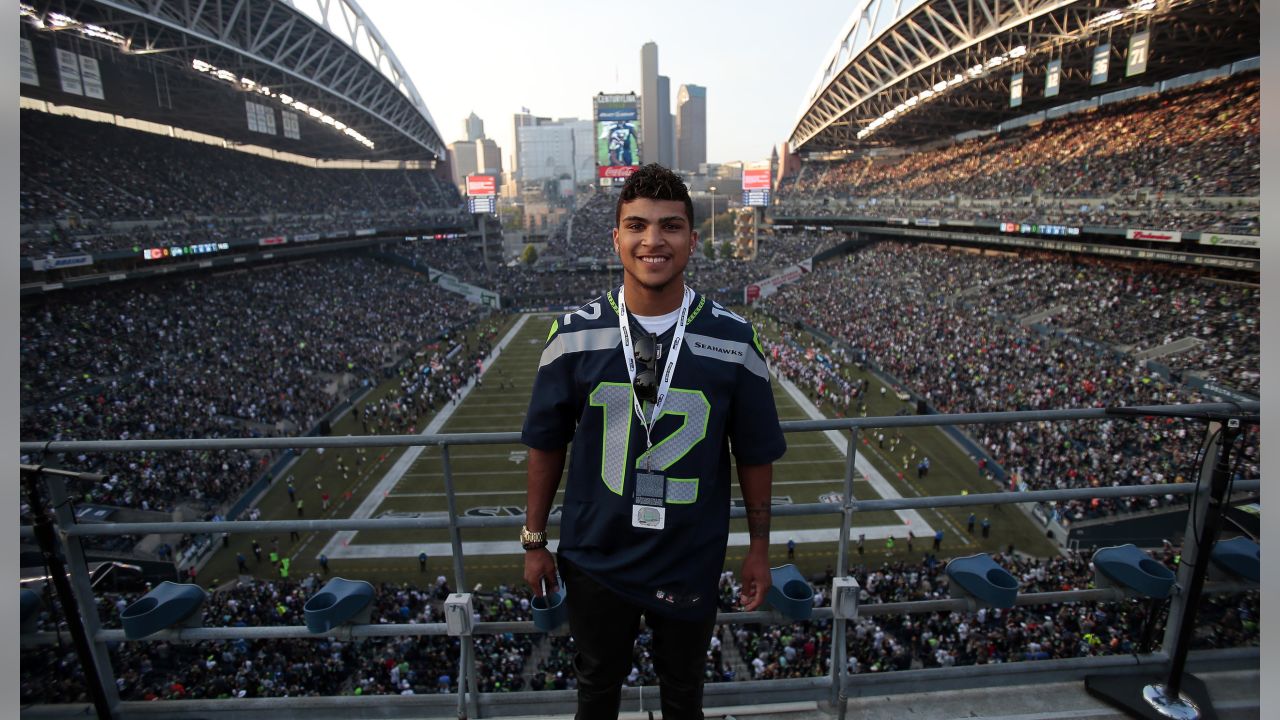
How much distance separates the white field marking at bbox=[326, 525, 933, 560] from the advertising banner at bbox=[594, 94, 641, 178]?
6283 cm

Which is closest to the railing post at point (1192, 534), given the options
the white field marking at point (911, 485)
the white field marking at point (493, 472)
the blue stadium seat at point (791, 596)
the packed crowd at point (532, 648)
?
the blue stadium seat at point (791, 596)

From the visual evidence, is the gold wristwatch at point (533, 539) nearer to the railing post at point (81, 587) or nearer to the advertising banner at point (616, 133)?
the railing post at point (81, 587)

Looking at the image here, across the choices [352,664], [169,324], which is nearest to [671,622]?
[352,664]

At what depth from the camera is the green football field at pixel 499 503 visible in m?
Result: 14.1

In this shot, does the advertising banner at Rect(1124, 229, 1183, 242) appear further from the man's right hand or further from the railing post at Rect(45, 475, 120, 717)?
the railing post at Rect(45, 475, 120, 717)

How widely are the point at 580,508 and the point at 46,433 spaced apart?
2135 centimetres

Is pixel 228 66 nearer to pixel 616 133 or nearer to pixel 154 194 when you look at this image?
pixel 154 194

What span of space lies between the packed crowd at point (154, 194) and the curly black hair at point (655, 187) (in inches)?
1266

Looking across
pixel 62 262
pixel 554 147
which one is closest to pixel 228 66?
pixel 62 262

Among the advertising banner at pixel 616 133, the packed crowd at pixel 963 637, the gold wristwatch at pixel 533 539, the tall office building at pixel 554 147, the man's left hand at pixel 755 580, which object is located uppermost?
the tall office building at pixel 554 147

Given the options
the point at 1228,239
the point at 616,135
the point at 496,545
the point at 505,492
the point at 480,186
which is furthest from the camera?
the point at 616,135

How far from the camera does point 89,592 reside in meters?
3.05

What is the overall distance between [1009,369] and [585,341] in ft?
83.6

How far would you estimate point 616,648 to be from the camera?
2135 mm
